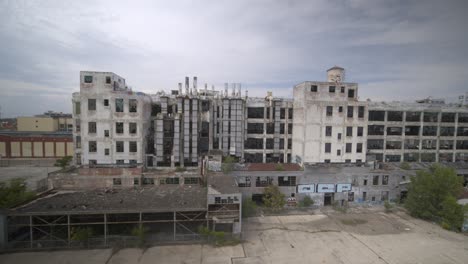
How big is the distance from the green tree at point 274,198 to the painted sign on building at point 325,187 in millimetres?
7735

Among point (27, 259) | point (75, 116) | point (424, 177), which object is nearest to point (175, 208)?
point (27, 259)

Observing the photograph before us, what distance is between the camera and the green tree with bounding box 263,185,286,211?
34.6 metres

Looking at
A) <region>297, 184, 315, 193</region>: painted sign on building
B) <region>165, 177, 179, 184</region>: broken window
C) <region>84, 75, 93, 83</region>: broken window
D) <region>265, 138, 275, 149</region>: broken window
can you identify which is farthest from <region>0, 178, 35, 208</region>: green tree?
<region>297, 184, 315, 193</region>: painted sign on building

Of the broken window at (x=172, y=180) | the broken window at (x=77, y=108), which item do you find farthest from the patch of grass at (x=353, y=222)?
the broken window at (x=77, y=108)

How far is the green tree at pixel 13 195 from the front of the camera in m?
25.3

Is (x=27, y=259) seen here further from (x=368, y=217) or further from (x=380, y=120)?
(x=380, y=120)

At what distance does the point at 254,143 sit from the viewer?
44.6 m

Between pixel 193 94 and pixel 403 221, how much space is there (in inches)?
1552

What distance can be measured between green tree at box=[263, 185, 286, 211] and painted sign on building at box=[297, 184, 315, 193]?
4.66 metres

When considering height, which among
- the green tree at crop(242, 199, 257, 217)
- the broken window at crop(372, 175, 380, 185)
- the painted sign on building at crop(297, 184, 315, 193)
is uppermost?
the broken window at crop(372, 175, 380, 185)

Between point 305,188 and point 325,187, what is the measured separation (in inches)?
139

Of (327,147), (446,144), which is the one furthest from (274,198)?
(446,144)

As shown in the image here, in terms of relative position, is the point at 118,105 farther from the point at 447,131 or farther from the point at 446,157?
the point at 446,157

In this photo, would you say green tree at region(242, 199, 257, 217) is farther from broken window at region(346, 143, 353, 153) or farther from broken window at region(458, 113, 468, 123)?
broken window at region(458, 113, 468, 123)
